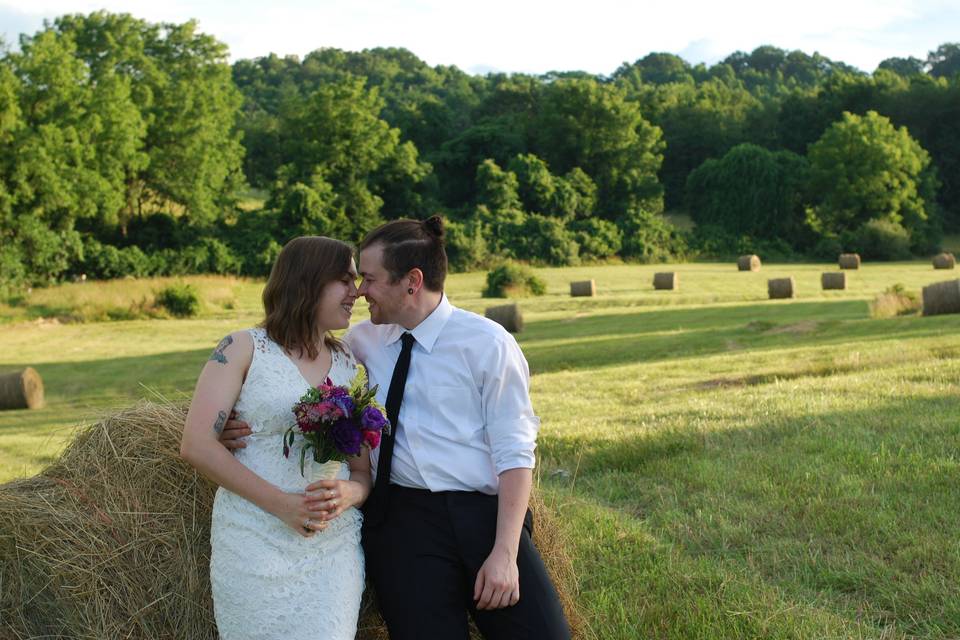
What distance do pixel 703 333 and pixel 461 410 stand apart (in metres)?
17.7

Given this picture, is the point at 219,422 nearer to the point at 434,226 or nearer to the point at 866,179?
the point at 434,226

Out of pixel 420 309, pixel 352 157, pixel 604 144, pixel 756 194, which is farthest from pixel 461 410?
pixel 604 144

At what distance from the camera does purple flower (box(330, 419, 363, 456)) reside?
3961 millimetres

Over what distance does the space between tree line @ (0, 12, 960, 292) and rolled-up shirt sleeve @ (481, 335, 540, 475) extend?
45.9 meters

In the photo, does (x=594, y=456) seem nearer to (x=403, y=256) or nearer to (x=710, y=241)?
(x=403, y=256)

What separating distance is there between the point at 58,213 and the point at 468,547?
52.7 m

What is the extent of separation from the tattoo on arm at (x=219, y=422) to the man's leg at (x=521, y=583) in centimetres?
101

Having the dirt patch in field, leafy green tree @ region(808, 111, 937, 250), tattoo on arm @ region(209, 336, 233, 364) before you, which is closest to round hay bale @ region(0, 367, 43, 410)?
the dirt patch in field

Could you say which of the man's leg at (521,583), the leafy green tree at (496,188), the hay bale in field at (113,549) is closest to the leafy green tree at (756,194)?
the leafy green tree at (496,188)

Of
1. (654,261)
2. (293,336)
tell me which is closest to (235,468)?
(293,336)

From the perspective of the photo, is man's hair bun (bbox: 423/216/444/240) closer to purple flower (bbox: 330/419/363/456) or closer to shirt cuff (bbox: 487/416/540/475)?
shirt cuff (bbox: 487/416/540/475)

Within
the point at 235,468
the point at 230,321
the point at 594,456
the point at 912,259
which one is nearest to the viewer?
the point at 235,468

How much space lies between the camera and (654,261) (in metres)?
59.9

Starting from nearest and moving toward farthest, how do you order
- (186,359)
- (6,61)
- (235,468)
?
(235,468) < (186,359) < (6,61)
